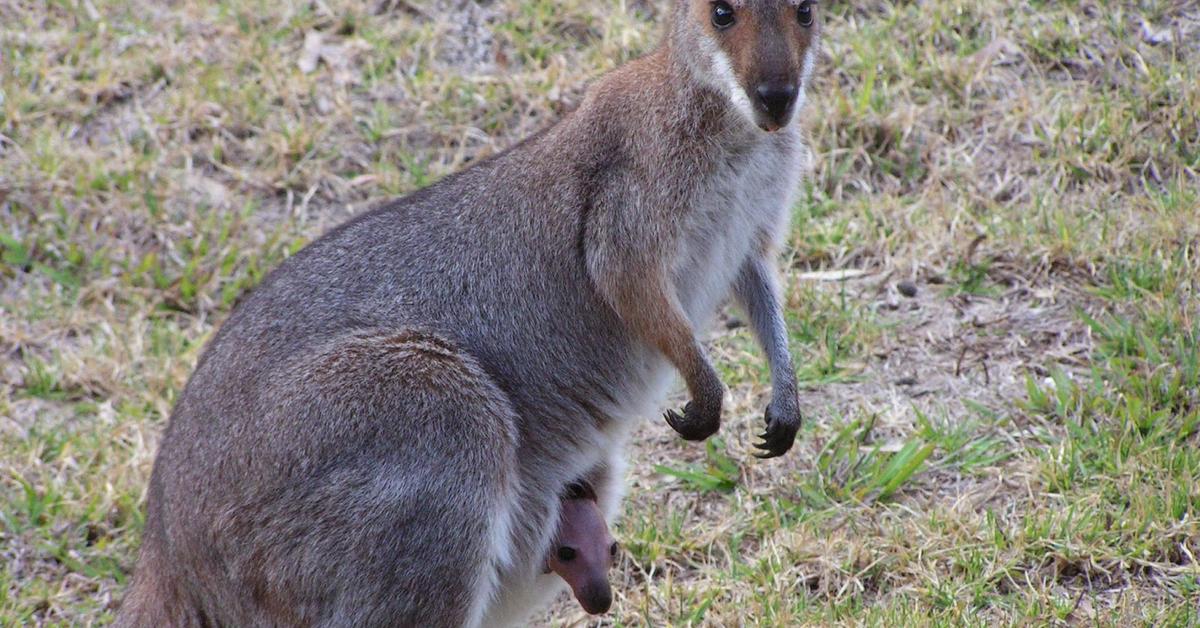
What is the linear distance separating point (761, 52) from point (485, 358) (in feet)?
3.82

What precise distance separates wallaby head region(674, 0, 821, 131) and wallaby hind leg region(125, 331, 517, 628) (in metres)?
1.11

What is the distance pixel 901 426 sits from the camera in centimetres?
530

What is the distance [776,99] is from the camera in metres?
3.83

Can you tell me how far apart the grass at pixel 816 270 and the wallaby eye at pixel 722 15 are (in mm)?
1717

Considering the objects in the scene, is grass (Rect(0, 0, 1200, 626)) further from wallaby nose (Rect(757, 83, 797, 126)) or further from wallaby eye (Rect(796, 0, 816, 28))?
wallaby eye (Rect(796, 0, 816, 28))

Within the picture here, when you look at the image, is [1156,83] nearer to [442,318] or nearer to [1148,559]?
[1148,559]

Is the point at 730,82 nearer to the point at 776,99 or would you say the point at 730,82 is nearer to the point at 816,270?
the point at 776,99

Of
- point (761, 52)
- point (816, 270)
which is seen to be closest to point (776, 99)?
point (761, 52)

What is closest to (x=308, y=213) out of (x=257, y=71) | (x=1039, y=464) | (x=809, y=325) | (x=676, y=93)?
(x=257, y=71)

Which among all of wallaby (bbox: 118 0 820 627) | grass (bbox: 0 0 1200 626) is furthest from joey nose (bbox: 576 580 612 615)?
grass (bbox: 0 0 1200 626)

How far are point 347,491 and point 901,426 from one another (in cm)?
228

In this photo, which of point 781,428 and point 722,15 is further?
point 781,428

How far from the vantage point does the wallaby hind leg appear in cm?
380

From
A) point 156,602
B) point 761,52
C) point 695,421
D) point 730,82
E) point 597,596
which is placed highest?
point 761,52
